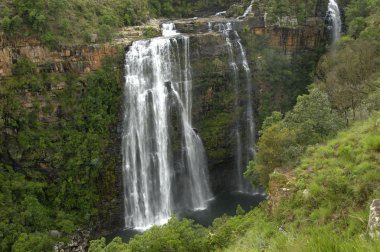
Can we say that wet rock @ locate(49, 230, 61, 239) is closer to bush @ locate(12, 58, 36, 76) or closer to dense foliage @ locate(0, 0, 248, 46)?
bush @ locate(12, 58, 36, 76)

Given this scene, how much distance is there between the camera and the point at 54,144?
2461 cm

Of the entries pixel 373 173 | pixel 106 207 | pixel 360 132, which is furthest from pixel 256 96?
pixel 373 173

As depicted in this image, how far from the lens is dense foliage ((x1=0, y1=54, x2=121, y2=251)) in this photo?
23.4m

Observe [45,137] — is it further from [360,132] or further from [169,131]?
[360,132]

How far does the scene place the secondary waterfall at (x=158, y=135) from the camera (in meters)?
26.7

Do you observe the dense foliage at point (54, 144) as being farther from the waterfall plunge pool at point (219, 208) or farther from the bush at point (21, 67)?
the waterfall plunge pool at point (219, 208)

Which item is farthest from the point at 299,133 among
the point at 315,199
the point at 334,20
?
the point at 334,20

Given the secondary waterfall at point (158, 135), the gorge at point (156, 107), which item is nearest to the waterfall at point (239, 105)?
the gorge at point (156, 107)

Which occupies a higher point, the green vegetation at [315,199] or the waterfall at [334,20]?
the waterfall at [334,20]

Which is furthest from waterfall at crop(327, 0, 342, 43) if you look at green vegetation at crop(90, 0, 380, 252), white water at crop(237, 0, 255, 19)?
green vegetation at crop(90, 0, 380, 252)

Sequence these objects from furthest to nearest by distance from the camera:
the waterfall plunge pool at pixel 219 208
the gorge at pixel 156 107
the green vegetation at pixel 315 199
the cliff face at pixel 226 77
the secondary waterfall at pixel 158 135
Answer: the cliff face at pixel 226 77, the secondary waterfall at pixel 158 135, the waterfall plunge pool at pixel 219 208, the gorge at pixel 156 107, the green vegetation at pixel 315 199

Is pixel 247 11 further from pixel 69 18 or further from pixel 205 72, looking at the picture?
pixel 69 18

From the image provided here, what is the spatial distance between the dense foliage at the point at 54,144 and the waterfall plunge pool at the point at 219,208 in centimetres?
237

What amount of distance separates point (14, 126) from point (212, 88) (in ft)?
42.8
